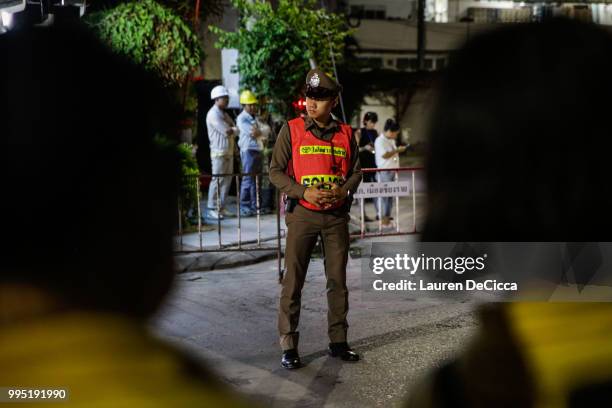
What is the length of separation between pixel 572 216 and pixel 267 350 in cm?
473

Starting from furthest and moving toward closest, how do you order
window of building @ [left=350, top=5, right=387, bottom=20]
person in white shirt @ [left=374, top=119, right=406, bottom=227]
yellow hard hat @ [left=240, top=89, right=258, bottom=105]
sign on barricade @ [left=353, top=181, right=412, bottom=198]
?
window of building @ [left=350, top=5, right=387, bottom=20] → yellow hard hat @ [left=240, top=89, right=258, bottom=105] → person in white shirt @ [left=374, top=119, right=406, bottom=227] → sign on barricade @ [left=353, top=181, right=412, bottom=198]

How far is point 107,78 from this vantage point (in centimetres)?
111

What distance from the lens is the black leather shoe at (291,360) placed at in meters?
5.19

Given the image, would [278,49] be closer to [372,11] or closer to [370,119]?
[370,119]

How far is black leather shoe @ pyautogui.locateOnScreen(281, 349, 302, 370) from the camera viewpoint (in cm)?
519

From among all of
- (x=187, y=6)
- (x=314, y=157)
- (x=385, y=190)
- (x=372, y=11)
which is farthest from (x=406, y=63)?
(x=314, y=157)

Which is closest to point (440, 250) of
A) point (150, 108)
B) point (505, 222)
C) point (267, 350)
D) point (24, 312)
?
point (505, 222)

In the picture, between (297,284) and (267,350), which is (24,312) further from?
(267,350)

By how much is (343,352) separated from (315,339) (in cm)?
60

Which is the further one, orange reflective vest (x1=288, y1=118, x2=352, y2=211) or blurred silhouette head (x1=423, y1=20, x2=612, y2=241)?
orange reflective vest (x1=288, y1=118, x2=352, y2=211)

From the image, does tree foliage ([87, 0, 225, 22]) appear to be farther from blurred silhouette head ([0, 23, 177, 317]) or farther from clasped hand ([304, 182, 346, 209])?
blurred silhouette head ([0, 23, 177, 317])

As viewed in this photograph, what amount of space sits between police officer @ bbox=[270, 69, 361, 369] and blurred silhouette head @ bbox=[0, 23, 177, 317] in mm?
4092

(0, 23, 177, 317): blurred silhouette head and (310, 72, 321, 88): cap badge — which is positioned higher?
(310, 72, 321, 88): cap badge

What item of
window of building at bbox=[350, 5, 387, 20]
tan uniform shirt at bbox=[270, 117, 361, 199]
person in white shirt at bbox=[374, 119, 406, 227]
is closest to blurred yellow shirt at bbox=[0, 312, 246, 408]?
tan uniform shirt at bbox=[270, 117, 361, 199]
